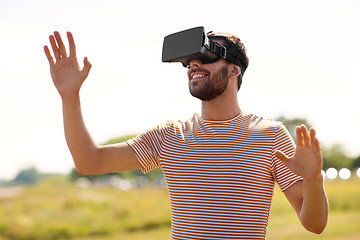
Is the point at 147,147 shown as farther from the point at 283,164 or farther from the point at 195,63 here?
the point at 283,164

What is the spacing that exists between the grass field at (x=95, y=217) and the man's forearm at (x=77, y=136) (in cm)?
1747

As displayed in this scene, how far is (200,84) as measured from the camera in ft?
11.6

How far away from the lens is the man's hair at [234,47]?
12.1 ft

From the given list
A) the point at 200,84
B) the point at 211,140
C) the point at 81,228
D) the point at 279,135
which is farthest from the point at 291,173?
the point at 81,228

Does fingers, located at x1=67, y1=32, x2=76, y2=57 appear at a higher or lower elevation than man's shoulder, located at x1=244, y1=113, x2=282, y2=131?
higher

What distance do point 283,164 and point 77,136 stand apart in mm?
1211

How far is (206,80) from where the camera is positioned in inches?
140

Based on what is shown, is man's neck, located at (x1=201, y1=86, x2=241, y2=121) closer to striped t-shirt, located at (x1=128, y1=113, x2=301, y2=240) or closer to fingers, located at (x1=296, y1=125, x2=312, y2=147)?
striped t-shirt, located at (x1=128, y1=113, x2=301, y2=240)

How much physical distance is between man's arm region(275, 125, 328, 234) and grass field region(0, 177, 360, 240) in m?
17.3

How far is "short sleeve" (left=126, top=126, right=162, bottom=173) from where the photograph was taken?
3537 millimetres

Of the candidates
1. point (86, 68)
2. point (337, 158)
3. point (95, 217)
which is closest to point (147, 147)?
point (86, 68)

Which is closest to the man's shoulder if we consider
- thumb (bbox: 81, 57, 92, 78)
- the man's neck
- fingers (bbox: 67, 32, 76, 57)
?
the man's neck

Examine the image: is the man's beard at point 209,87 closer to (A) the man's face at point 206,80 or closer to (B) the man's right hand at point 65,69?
(A) the man's face at point 206,80

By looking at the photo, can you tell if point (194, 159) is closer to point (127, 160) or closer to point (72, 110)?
point (127, 160)
